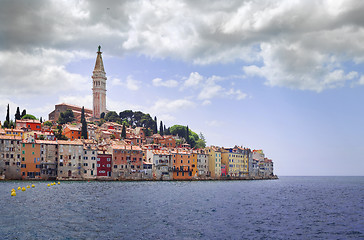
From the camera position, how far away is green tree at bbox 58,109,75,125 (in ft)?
484

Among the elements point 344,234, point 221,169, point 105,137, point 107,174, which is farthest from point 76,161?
point 344,234

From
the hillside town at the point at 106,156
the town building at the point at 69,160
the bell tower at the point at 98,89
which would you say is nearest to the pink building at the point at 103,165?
the hillside town at the point at 106,156

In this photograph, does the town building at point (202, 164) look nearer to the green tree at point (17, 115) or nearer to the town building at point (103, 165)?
the town building at point (103, 165)

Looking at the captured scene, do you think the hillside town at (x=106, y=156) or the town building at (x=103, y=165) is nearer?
the hillside town at (x=106, y=156)

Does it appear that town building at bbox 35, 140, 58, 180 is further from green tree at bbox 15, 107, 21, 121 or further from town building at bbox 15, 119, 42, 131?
green tree at bbox 15, 107, 21, 121

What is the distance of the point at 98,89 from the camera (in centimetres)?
17050

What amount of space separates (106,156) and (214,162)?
39085mm

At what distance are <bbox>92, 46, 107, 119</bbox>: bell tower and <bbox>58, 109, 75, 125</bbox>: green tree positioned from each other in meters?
19.3

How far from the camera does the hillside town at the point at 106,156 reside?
91.1 metres

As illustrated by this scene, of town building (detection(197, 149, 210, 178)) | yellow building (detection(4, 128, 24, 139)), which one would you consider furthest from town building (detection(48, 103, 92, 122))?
town building (detection(197, 149, 210, 178))

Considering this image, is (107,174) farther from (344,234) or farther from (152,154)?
(344,234)

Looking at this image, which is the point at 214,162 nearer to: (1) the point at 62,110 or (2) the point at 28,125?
(2) the point at 28,125

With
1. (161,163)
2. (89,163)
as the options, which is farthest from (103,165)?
(161,163)

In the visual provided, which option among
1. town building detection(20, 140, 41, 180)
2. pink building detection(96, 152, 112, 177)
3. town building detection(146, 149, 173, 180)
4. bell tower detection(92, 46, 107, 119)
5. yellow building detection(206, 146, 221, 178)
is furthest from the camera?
bell tower detection(92, 46, 107, 119)
